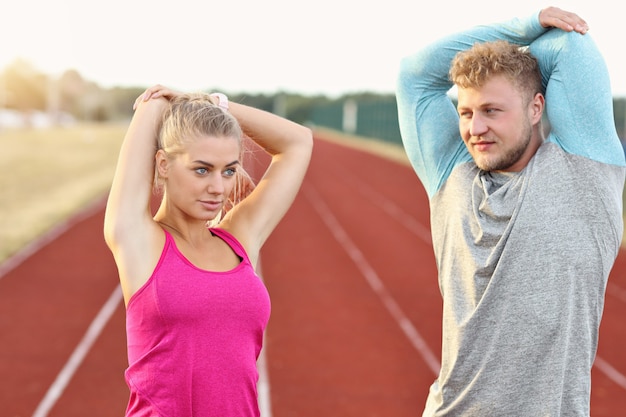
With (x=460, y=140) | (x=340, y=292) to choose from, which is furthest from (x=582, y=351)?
(x=340, y=292)

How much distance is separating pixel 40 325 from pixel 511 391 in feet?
28.2

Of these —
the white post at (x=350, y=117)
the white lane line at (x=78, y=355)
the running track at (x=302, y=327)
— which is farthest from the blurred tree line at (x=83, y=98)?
the white lane line at (x=78, y=355)

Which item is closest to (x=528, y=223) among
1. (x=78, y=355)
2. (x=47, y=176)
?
(x=78, y=355)

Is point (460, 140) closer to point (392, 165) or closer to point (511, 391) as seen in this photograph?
point (511, 391)

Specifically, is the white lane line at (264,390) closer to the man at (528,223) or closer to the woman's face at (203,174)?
the man at (528,223)

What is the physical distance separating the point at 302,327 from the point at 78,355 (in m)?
2.56

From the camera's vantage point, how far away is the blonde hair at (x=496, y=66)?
2.55 metres

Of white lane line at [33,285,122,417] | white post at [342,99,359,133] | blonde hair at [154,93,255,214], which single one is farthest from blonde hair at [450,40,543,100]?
white post at [342,99,359,133]

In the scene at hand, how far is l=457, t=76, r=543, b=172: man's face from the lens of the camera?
2.55 metres

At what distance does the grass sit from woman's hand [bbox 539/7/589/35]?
12015 mm

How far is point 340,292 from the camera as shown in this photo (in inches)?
488

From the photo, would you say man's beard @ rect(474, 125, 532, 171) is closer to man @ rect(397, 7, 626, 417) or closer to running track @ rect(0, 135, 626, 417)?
man @ rect(397, 7, 626, 417)

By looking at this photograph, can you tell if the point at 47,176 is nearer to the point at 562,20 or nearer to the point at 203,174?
the point at 203,174

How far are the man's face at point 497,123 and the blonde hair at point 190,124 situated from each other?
0.62m
